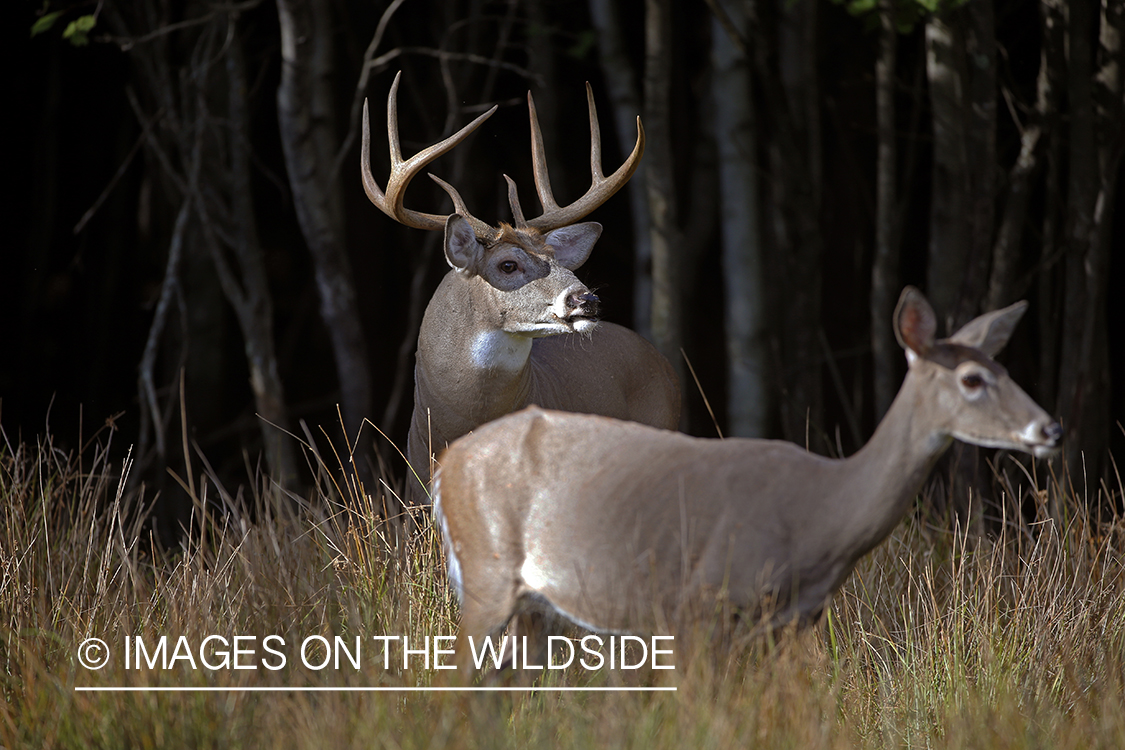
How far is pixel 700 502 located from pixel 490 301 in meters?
2.08

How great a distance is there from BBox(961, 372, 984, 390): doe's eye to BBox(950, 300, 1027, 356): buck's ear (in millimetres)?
100

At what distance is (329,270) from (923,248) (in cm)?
496

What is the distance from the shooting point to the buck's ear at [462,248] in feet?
14.3

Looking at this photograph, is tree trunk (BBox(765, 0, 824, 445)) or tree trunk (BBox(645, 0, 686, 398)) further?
tree trunk (BBox(765, 0, 824, 445))

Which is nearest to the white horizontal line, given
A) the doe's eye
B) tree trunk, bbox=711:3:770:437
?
the doe's eye

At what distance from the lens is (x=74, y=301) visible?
28.1ft

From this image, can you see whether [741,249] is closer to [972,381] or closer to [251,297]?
[251,297]

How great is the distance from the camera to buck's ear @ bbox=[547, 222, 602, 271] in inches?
185

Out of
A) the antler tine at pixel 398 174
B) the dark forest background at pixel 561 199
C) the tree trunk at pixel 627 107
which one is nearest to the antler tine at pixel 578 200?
the antler tine at pixel 398 174

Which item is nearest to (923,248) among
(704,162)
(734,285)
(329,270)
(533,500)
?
(704,162)

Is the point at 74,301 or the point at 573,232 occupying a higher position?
the point at 573,232

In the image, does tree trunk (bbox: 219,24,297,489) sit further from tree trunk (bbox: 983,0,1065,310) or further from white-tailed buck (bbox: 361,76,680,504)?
tree trunk (bbox: 983,0,1065,310)

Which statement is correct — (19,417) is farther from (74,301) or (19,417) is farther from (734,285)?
(734,285)

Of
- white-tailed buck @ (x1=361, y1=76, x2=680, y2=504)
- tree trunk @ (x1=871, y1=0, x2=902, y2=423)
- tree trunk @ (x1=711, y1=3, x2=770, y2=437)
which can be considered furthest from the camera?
tree trunk @ (x1=711, y1=3, x2=770, y2=437)
